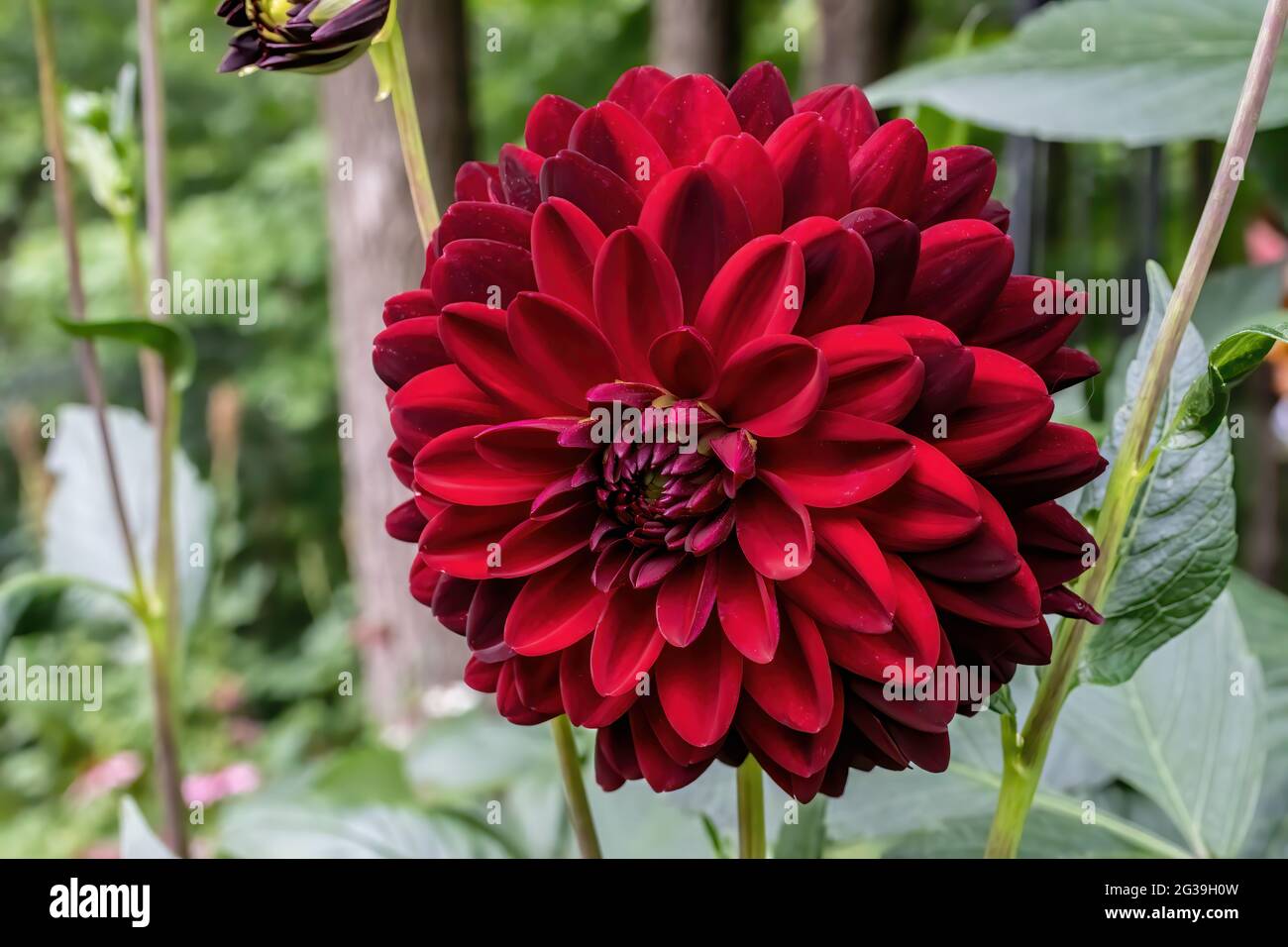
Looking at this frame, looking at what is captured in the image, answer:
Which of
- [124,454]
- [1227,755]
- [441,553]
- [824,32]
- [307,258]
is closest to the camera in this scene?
[441,553]

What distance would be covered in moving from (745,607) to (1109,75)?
0.34 metres

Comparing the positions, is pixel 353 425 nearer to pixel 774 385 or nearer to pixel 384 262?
pixel 384 262

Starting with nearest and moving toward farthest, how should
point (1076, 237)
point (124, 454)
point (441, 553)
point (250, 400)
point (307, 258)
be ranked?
1. point (441, 553)
2. point (124, 454)
3. point (1076, 237)
4. point (307, 258)
5. point (250, 400)

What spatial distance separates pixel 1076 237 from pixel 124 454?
136 cm

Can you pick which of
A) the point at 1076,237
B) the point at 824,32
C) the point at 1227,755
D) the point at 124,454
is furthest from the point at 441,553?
the point at 824,32

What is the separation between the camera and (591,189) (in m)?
0.20

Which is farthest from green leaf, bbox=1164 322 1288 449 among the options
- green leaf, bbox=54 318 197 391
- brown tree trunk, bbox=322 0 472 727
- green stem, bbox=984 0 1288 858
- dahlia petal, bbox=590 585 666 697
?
brown tree trunk, bbox=322 0 472 727

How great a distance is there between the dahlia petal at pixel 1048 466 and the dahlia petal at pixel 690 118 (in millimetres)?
85

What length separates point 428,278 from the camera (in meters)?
0.22

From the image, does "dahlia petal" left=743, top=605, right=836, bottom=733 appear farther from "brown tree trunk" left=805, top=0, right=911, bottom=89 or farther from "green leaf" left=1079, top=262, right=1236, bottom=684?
"brown tree trunk" left=805, top=0, right=911, bottom=89

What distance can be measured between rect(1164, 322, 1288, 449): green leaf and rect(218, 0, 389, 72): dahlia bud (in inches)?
7.1

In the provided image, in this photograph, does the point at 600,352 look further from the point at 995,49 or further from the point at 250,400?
the point at 250,400

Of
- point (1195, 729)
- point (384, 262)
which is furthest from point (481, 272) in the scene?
point (384, 262)
